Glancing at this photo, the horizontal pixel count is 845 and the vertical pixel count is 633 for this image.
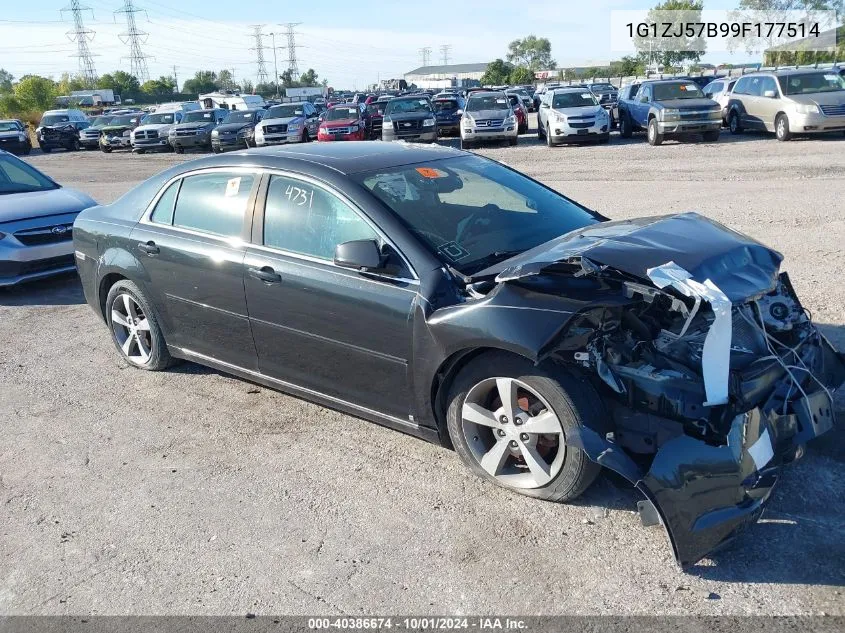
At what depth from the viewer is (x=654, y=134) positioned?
20.3 meters

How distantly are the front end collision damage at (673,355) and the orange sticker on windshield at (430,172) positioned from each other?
1074 mm

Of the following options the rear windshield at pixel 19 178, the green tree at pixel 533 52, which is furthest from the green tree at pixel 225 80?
the rear windshield at pixel 19 178

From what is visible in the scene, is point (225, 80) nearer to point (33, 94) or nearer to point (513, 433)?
point (33, 94)

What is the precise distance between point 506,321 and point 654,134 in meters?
18.3

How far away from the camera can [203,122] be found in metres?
30.3

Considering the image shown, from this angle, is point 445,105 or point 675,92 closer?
point 675,92

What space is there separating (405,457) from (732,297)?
1963mm

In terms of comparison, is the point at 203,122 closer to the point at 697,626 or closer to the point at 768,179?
the point at 768,179

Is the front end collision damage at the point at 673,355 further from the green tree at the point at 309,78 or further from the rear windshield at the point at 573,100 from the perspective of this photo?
the green tree at the point at 309,78

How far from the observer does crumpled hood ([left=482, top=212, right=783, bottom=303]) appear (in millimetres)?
3490

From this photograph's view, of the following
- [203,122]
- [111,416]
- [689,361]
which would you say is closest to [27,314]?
[111,416]

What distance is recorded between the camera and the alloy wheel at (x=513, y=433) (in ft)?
12.0

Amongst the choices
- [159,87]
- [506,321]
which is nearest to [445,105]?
[506,321]

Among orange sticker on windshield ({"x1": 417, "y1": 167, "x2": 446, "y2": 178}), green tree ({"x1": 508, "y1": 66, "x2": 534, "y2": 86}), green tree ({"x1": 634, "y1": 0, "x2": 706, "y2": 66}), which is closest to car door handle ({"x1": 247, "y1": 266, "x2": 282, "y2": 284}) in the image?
orange sticker on windshield ({"x1": 417, "y1": 167, "x2": 446, "y2": 178})
